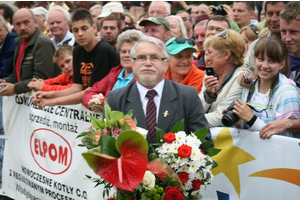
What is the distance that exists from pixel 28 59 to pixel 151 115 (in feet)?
12.6

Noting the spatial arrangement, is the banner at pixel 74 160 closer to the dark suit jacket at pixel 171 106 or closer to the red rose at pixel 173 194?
the dark suit jacket at pixel 171 106

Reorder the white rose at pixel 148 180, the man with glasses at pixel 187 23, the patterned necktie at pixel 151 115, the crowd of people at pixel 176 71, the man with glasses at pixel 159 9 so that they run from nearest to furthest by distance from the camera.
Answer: the white rose at pixel 148 180 → the patterned necktie at pixel 151 115 → the crowd of people at pixel 176 71 → the man with glasses at pixel 159 9 → the man with glasses at pixel 187 23

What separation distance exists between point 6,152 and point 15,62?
1418 mm

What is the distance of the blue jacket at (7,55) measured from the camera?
7.93 meters

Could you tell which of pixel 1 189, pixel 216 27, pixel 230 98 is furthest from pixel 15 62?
pixel 230 98

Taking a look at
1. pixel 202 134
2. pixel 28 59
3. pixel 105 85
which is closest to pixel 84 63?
pixel 105 85

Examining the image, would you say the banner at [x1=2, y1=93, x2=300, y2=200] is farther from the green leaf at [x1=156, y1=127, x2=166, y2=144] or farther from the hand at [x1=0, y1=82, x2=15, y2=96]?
the green leaf at [x1=156, y1=127, x2=166, y2=144]

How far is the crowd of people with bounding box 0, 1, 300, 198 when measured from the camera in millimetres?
4066

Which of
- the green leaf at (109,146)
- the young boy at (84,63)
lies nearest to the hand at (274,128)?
the green leaf at (109,146)

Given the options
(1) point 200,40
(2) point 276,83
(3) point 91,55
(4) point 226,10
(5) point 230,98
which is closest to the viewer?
(2) point 276,83

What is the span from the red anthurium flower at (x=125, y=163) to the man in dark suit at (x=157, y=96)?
0.74 meters

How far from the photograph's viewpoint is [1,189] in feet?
24.5

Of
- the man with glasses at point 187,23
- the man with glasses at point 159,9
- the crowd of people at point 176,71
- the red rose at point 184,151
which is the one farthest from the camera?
the man with glasses at point 187,23

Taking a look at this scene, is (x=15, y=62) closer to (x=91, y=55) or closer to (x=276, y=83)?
(x=91, y=55)
